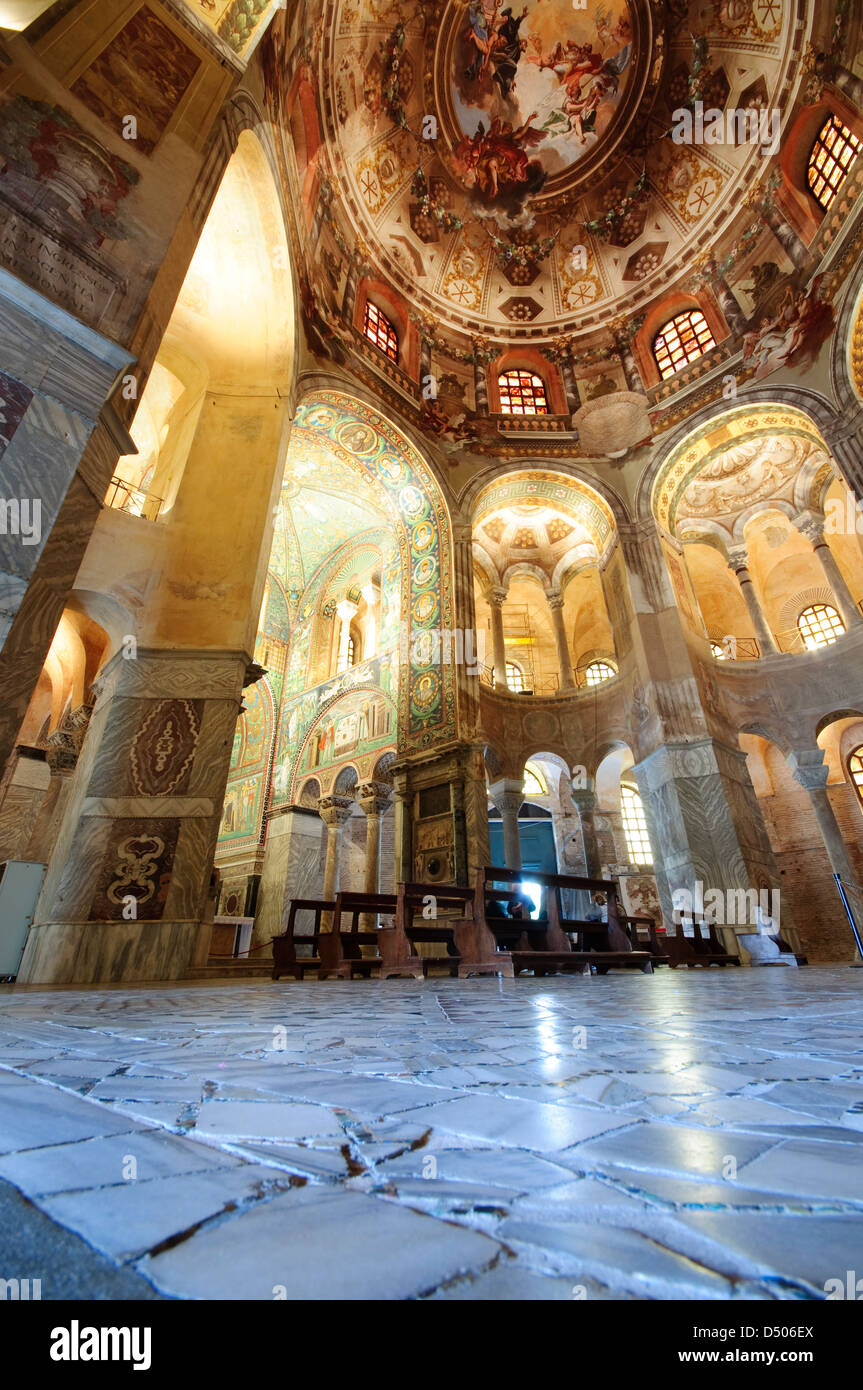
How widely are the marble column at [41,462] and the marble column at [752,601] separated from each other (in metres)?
12.9

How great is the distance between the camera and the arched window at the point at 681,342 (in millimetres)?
Answer: 13344

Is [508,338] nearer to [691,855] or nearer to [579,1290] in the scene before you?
[691,855]

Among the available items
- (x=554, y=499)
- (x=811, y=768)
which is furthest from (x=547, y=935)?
(x=554, y=499)

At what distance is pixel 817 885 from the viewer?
12.7 meters

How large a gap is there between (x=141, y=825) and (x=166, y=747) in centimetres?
81

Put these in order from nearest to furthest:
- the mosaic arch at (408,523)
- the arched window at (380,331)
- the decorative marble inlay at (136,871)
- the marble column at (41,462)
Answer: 1. the marble column at (41,462)
2. the decorative marble inlay at (136,871)
3. the mosaic arch at (408,523)
4. the arched window at (380,331)

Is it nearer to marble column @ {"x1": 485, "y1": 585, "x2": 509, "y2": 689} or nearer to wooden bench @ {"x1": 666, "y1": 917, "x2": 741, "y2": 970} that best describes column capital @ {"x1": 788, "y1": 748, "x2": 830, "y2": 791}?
wooden bench @ {"x1": 666, "y1": 917, "x2": 741, "y2": 970}

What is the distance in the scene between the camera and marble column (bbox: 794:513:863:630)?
39.7 feet

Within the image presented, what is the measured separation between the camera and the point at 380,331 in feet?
42.4

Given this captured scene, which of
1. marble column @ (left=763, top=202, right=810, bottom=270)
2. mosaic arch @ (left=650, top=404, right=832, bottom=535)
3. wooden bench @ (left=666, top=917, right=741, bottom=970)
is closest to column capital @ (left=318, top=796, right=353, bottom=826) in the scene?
wooden bench @ (left=666, top=917, right=741, bottom=970)

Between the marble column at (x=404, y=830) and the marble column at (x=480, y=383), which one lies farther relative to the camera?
the marble column at (x=480, y=383)

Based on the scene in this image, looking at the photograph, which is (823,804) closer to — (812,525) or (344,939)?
(812,525)

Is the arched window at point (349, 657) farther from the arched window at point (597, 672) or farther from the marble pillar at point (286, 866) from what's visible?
the arched window at point (597, 672)

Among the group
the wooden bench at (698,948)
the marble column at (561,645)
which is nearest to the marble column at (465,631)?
the marble column at (561,645)
